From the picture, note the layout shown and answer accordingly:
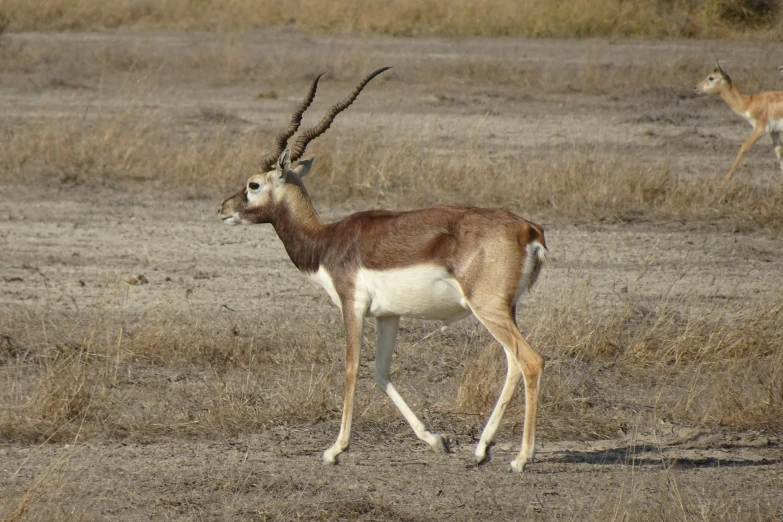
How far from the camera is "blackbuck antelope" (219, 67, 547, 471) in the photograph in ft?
16.3

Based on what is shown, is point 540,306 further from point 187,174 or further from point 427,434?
point 187,174

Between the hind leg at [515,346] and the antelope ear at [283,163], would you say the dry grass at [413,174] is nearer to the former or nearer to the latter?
the antelope ear at [283,163]

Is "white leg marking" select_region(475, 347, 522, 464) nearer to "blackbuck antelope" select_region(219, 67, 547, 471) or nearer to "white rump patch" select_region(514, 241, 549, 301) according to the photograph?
"blackbuck antelope" select_region(219, 67, 547, 471)

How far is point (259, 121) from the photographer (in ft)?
49.7

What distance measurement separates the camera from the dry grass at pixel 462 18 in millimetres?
25500

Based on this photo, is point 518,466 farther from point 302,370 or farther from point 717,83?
point 717,83

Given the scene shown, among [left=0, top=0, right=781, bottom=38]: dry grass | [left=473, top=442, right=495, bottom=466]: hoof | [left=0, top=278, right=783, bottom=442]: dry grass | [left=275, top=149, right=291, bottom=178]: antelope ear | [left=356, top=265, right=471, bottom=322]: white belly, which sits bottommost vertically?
[left=0, top=0, right=781, bottom=38]: dry grass

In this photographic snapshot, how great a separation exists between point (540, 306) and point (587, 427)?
1.97m

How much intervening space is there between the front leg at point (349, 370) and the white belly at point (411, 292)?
0.07 meters

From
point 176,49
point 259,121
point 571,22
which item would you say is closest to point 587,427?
point 259,121

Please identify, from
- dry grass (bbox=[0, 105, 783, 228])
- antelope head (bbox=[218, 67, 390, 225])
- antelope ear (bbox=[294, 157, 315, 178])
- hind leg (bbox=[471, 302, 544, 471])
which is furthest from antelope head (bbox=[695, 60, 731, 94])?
hind leg (bbox=[471, 302, 544, 471])

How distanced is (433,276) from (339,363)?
A: 187cm

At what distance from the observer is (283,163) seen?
568cm

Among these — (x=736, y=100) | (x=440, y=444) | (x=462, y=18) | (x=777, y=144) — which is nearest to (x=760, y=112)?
(x=777, y=144)
